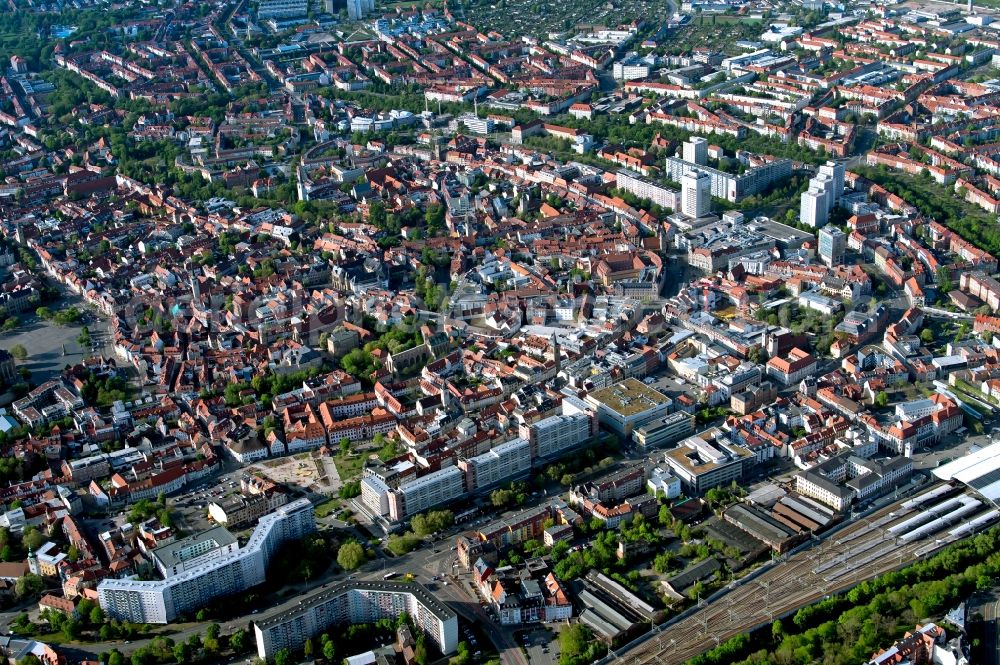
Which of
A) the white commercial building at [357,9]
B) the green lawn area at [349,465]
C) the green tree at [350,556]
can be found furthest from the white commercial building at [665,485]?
the white commercial building at [357,9]

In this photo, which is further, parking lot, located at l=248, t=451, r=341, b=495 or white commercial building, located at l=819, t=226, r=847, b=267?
white commercial building, located at l=819, t=226, r=847, b=267

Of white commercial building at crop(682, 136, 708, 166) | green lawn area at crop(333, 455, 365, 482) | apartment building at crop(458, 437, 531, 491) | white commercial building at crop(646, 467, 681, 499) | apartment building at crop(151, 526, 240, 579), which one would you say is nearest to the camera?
apartment building at crop(151, 526, 240, 579)

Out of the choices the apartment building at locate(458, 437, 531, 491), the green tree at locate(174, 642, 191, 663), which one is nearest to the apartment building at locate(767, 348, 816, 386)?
the apartment building at locate(458, 437, 531, 491)

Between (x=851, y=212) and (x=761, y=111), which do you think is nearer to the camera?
(x=851, y=212)

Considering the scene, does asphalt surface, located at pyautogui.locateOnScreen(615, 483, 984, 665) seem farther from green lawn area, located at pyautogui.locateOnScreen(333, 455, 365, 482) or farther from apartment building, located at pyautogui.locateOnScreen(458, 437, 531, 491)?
green lawn area, located at pyautogui.locateOnScreen(333, 455, 365, 482)

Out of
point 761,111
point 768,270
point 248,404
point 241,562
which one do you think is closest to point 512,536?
point 241,562

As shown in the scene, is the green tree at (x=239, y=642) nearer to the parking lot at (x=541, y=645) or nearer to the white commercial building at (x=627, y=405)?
the parking lot at (x=541, y=645)

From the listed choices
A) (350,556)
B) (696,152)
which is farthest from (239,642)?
(696,152)

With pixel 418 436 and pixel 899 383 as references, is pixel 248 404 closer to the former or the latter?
pixel 418 436
